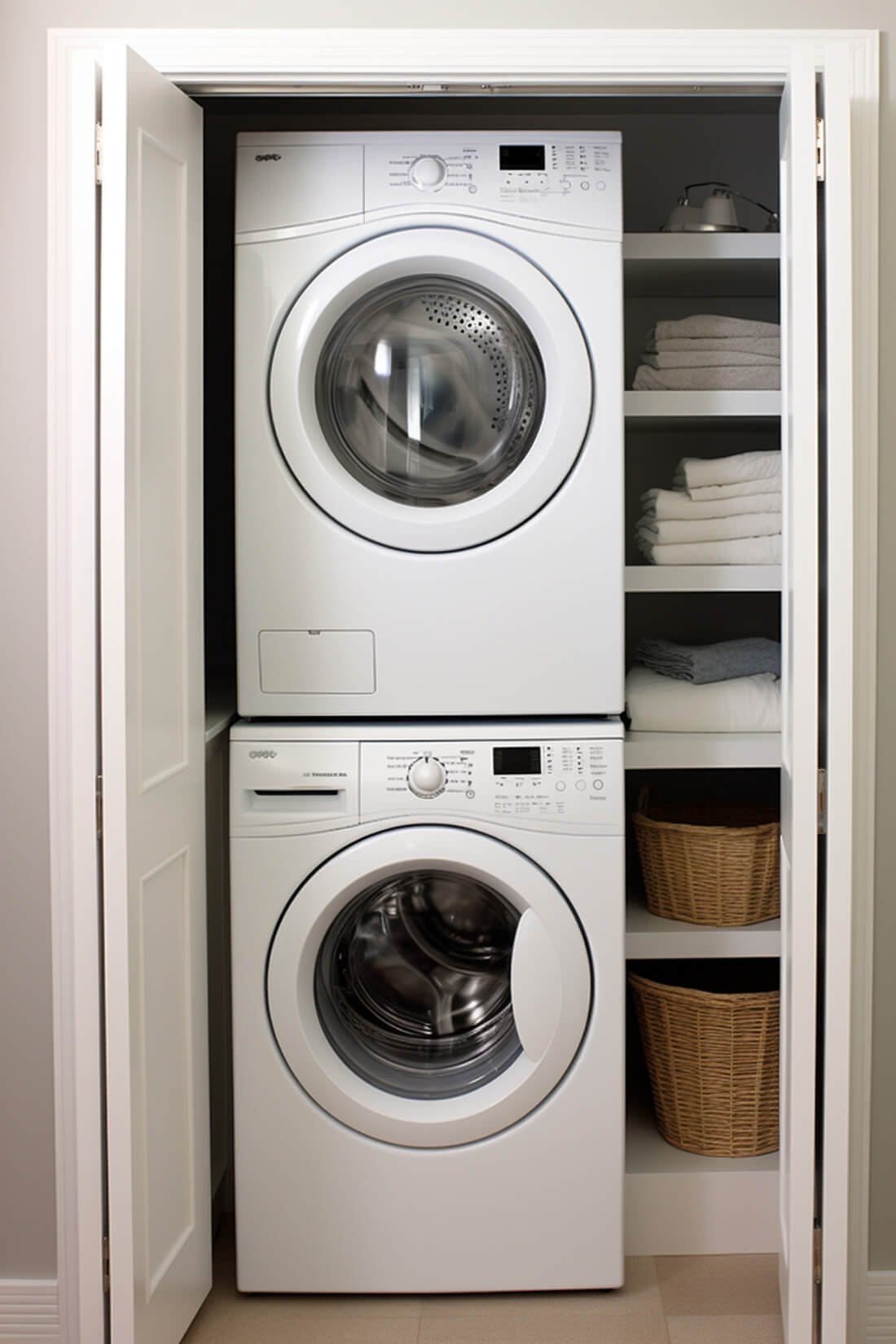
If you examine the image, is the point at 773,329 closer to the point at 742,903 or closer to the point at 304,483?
the point at 304,483

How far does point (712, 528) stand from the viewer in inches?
80.2

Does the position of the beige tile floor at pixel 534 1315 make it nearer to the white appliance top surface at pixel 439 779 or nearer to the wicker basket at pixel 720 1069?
the wicker basket at pixel 720 1069

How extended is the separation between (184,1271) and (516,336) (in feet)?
5.00

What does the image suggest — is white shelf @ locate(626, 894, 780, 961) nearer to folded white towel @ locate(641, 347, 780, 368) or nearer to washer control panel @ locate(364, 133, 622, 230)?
folded white towel @ locate(641, 347, 780, 368)

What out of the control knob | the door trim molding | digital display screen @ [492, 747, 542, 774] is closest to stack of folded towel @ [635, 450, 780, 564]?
digital display screen @ [492, 747, 542, 774]

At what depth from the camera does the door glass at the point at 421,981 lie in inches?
77.0

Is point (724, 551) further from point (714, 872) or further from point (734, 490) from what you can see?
point (714, 872)

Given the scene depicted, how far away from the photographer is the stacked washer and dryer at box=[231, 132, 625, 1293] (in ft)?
6.03

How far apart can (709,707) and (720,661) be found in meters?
0.13

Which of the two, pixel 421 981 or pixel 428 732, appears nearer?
pixel 428 732

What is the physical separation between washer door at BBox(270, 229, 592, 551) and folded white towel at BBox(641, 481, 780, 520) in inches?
11.4
